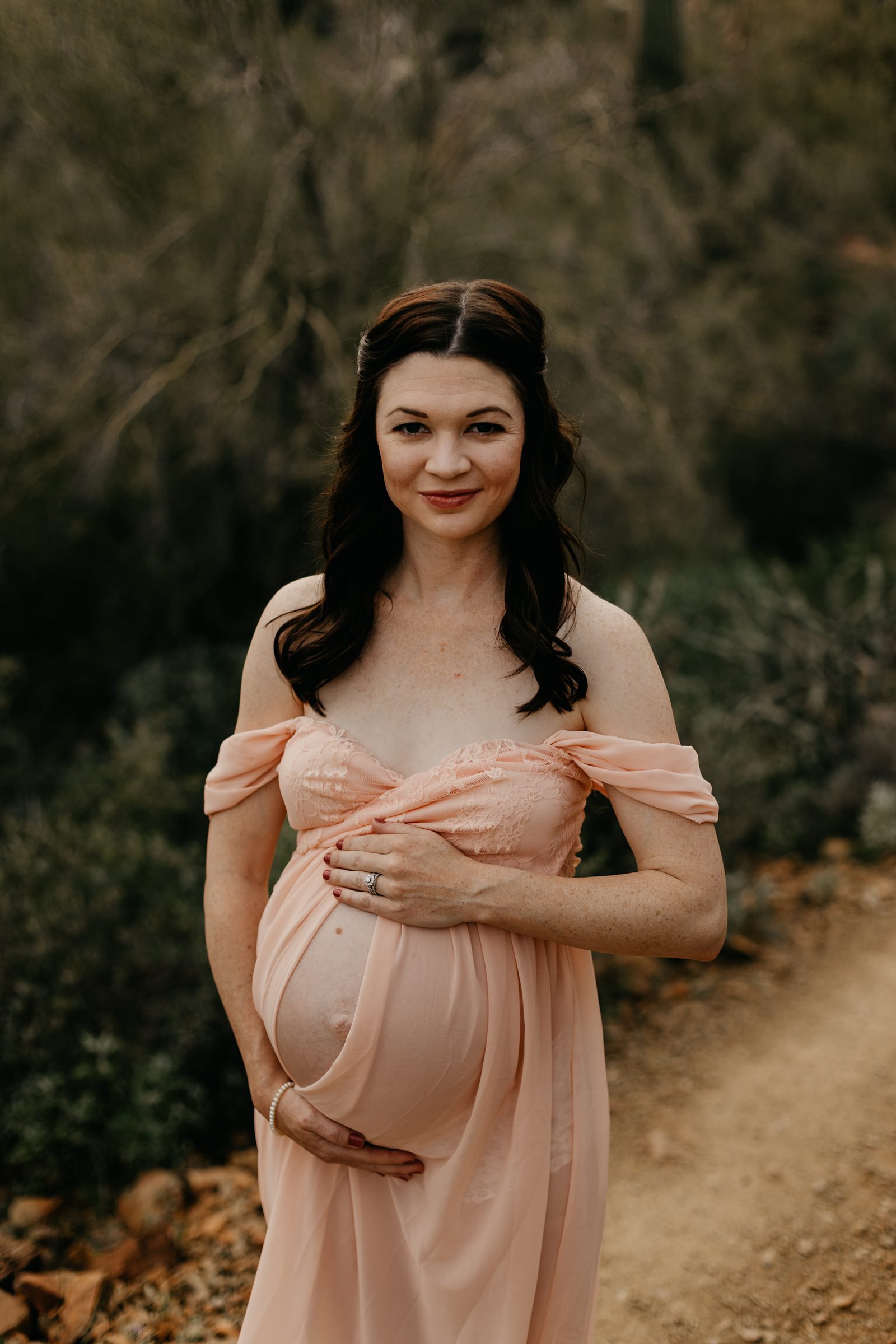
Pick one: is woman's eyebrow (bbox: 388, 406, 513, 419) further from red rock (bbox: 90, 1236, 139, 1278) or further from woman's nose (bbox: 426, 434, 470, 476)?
red rock (bbox: 90, 1236, 139, 1278)

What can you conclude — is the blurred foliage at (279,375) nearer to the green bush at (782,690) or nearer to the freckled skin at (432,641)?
the green bush at (782,690)

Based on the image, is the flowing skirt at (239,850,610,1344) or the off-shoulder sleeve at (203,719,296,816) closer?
the flowing skirt at (239,850,610,1344)

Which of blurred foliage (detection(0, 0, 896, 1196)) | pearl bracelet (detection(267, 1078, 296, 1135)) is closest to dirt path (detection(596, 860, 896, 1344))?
blurred foliage (detection(0, 0, 896, 1196))

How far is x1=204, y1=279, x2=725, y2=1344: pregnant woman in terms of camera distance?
167 cm

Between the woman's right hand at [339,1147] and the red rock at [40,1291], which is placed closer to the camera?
the woman's right hand at [339,1147]

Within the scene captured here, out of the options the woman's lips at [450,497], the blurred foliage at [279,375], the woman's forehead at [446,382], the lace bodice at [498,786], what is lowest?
the lace bodice at [498,786]

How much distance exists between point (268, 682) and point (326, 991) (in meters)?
0.58

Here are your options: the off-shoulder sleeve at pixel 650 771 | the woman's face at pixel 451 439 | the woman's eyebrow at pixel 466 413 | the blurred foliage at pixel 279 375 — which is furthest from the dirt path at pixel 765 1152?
the woman's eyebrow at pixel 466 413

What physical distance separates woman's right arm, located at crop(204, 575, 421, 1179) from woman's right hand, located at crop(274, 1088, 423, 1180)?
0.07 metres

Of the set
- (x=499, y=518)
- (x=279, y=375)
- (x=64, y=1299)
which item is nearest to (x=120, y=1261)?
(x=64, y=1299)

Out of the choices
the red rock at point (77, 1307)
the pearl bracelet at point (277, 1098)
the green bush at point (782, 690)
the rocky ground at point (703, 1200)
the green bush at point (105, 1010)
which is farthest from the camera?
the green bush at point (782, 690)

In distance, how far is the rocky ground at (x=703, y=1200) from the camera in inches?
105

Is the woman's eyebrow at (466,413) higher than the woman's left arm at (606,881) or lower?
higher

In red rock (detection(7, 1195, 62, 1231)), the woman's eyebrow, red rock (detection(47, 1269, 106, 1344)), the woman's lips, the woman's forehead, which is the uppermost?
the woman's forehead
